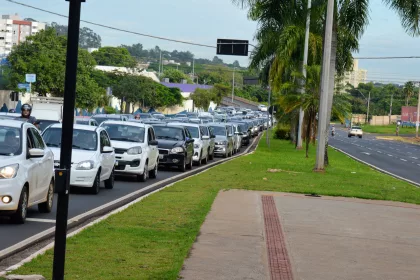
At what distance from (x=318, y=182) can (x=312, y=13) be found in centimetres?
1199

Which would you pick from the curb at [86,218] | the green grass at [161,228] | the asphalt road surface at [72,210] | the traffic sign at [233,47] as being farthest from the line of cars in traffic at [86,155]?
the traffic sign at [233,47]

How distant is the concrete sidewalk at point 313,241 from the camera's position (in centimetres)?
1047

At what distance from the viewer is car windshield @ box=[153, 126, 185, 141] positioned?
3197cm

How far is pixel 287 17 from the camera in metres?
36.0

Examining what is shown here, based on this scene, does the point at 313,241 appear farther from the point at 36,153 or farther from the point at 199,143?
the point at 199,143

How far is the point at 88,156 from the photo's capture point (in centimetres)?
2023

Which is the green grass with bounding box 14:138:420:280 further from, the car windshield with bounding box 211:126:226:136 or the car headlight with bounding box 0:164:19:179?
the car windshield with bounding box 211:126:226:136

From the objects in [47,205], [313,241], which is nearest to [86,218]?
[47,205]

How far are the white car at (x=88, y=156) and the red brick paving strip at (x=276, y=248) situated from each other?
4.23 metres

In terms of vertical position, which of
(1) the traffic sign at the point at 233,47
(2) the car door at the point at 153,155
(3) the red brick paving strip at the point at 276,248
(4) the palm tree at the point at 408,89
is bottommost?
Answer: (3) the red brick paving strip at the point at 276,248

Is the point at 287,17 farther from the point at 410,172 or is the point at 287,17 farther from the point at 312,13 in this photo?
the point at 410,172

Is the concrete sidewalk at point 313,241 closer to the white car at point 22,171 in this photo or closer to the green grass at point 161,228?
the green grass at point 161,228

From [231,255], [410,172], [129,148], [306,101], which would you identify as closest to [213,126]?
[306,101]

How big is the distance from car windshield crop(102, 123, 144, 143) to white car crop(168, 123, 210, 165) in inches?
308
